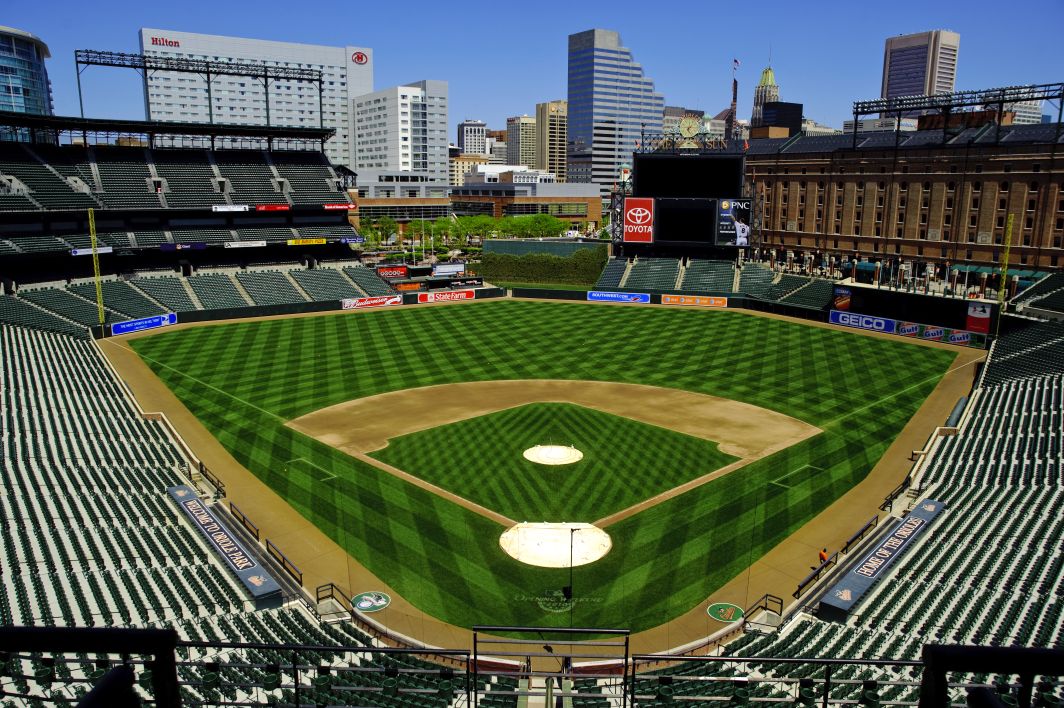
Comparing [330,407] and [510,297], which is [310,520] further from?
[510,297]

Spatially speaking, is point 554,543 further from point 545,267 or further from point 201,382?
point 545,267

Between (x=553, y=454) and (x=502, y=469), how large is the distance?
338cm

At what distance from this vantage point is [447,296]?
95.2 meters

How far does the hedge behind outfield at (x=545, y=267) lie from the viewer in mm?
106438

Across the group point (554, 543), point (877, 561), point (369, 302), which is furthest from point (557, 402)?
point (369, 302)

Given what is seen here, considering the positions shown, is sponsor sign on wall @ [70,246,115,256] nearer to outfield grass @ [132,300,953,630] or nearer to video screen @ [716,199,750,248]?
outfield grass @ [132,300,953,630]

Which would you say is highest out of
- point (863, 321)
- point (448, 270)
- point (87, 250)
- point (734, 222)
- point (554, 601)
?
point (734, 222)

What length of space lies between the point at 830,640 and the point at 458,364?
1696 inches

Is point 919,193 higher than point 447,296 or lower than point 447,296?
higher

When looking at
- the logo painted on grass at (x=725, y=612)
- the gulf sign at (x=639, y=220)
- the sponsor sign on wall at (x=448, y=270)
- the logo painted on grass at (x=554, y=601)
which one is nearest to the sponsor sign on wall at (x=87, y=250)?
the sponsor sign on wall at (x=448, y=270)

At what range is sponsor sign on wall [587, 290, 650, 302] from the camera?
304 ft

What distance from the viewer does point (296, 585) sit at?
2711cm

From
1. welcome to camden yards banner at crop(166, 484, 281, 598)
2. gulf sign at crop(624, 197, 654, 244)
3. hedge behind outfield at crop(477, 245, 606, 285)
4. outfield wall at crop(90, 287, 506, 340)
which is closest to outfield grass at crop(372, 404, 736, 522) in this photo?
welcome to camden yards banner at crop(166, 484, 281, 598)

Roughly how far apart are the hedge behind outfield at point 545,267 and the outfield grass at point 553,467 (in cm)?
5942
